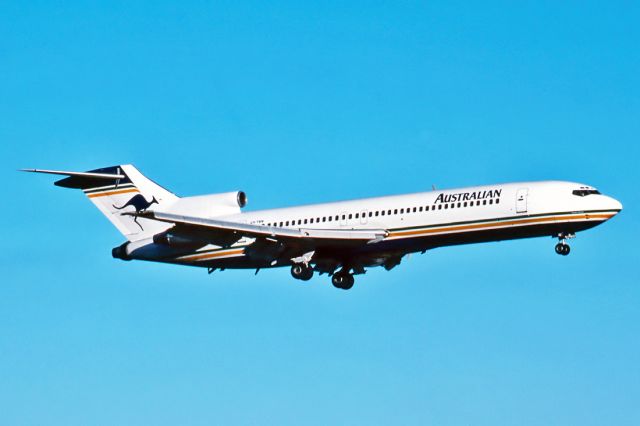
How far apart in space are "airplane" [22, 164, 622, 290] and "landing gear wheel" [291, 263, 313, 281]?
4 cm

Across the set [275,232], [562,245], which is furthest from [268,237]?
[562,245]

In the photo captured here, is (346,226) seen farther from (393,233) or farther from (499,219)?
(499,219)

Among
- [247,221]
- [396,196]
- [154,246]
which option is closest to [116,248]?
[154,246]

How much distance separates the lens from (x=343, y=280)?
54219 millimetres

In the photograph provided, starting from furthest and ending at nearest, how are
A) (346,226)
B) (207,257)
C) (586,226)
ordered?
1. (207,257)
2. (346,226)
3. (586,226)

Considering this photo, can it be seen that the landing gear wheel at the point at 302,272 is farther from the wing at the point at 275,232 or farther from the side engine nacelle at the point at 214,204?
the side engine nacelle at the point at 214,204

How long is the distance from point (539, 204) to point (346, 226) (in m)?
8.41

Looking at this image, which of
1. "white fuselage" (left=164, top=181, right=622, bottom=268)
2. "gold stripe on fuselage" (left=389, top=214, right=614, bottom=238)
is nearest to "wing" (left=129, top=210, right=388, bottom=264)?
"white fuselage" (left=164, top=181, right=622, bottom=268)

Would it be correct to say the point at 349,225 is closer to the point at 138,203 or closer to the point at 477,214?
the point at 477,214

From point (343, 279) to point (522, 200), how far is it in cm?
1000

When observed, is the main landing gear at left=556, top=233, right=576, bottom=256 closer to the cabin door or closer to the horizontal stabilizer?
the cabin door

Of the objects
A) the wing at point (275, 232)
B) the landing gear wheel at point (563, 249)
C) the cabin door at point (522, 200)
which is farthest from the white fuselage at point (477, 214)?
the wing at point (275, 232)

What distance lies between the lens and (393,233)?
163ft

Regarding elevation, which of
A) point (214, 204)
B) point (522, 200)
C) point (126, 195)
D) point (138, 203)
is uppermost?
point (126, 195)
